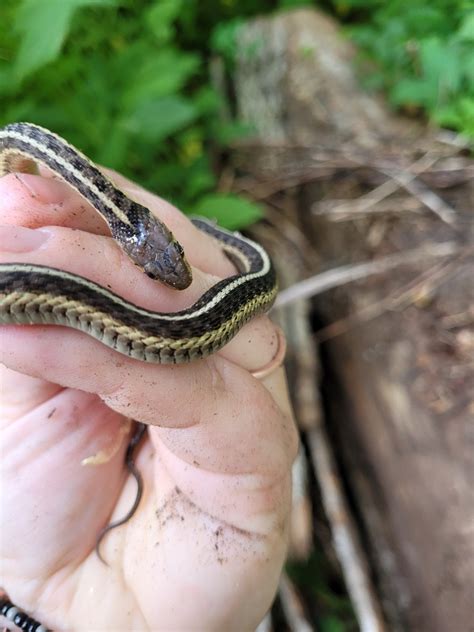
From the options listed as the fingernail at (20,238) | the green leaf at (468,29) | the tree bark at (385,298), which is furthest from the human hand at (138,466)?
the green leaf at (468,29)

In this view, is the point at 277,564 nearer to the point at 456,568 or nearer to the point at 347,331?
the point at 456,568

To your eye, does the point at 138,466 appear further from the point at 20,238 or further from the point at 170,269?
the point at 20,238

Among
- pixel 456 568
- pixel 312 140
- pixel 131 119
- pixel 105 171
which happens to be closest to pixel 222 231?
pixel 105 171

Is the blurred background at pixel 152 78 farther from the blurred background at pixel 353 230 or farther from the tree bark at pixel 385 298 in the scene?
the tree bark at pixel 385 298

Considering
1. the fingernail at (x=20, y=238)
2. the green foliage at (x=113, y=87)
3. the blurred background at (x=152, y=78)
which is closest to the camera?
the fingernail at (x=20, y=238)

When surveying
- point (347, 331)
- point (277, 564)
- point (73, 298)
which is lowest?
point (347, 331)
